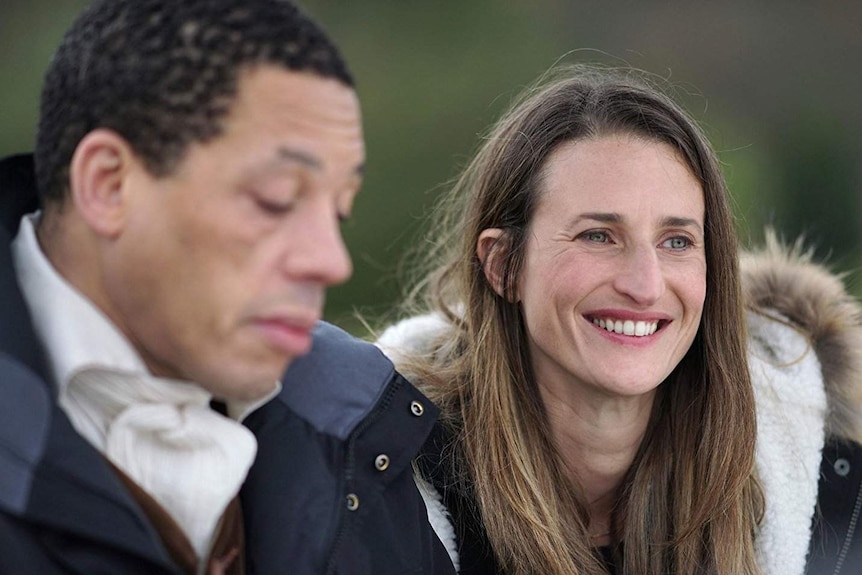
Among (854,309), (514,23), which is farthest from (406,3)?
(854,309)

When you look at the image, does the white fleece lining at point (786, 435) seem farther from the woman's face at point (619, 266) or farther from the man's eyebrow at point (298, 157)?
the man's eyebrow at point (298, 157)

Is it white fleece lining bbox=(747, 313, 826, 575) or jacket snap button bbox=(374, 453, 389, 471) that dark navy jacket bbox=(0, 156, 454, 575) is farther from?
white fleece lining bbox=(747, 313, 826, 575)

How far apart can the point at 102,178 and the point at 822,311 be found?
206cm

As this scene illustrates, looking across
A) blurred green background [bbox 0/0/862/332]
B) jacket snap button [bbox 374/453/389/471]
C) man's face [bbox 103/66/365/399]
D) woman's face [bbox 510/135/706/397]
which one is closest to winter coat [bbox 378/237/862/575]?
woman's face [bbox 510/135/706/397]

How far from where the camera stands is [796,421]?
2.81m

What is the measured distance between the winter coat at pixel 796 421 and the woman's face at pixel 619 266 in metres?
0.39

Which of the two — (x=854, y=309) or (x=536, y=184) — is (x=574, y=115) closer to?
(x=536, y=184)

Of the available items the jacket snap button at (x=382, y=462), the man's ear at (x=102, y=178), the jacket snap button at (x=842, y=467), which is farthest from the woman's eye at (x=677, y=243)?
the man's ear at (x=102, y=178)

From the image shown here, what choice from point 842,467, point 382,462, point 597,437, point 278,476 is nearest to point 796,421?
point 842,467

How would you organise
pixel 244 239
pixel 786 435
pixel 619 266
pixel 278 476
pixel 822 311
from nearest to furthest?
pixel 244 239
pixel 278 476
pixel 619 266
pixel 786 435
pixel 822 311

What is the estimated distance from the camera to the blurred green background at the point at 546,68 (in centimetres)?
897

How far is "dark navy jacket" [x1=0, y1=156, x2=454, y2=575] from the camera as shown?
1467 millimetres

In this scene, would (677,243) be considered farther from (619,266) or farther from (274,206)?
(274,206)

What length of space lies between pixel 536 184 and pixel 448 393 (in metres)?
0.53
